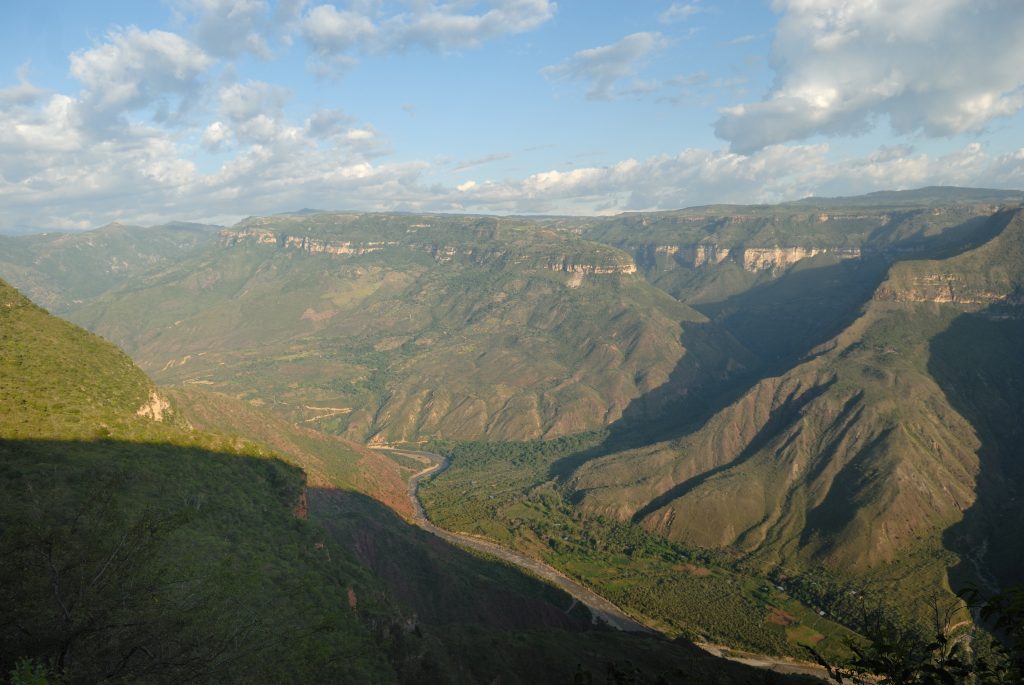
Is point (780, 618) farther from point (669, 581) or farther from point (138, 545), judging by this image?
point (138, 545)

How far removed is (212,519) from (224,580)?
18673 mm

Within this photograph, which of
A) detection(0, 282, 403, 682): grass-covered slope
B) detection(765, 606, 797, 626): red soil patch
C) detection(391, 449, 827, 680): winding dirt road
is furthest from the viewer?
detection(765, 606, 797, 626): red soil patch

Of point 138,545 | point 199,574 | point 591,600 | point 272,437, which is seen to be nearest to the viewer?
point 138,545

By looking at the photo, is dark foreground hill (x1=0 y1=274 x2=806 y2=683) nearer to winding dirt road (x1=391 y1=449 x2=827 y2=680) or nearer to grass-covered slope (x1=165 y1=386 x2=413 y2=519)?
winding dirt road (x1=391 y1=449 x2=827 y2=680)

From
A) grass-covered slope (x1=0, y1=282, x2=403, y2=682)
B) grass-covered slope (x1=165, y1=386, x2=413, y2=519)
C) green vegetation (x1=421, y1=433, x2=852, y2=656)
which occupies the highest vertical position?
grass-covered slope (x1=0, y1=282, x2=403, y2=682)

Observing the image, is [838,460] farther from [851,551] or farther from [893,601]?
[893,601]

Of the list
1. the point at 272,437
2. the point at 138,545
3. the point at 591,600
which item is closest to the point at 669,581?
the point at 591,600

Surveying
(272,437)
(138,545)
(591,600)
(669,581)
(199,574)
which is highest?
(138,545)

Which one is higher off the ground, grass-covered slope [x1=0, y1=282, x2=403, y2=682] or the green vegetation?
grass-covered slope [x1=0, y1=282, x2=403, y2=682]

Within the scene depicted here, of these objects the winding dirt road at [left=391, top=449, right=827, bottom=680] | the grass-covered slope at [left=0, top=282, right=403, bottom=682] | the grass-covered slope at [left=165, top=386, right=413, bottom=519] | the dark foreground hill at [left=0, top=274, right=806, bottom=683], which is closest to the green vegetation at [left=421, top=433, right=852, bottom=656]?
the winding dirt road at [left=391, top=449, right=827, bottom=680]

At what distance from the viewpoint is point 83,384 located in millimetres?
96875

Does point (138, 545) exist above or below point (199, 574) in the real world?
above

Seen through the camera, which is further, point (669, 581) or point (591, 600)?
point (669, 581)

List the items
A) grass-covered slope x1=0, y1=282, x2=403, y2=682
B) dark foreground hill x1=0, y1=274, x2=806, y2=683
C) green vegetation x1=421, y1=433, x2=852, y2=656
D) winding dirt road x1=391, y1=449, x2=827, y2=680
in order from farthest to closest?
green vegetation x1=421, y1=433, x2=852, y2=656 < winding dirt road x1=391, y1=449, x2=827, y2=680 < dark foreground hill x1=0, y1=274, x2=806, y2=683 < grass-covered slope x1=0, y1=282, x2=403, y2=682
